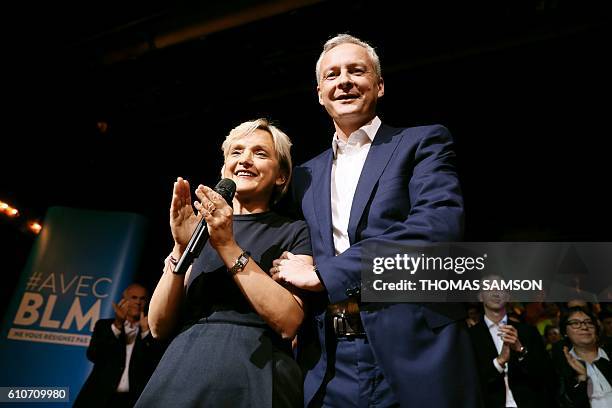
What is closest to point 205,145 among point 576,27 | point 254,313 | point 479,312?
point 479,312

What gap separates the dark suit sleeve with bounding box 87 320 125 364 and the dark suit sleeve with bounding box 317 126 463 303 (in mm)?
3128

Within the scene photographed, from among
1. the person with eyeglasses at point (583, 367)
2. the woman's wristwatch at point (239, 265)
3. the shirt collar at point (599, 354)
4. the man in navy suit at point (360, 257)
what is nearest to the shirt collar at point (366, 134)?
the man in navy suit at point (360, 257)

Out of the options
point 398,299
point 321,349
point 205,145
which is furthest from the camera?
point 205,145

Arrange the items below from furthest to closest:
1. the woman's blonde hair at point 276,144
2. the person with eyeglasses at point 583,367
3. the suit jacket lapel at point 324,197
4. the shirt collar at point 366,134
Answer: the person with eyeglasses at point 583,367
the woman's blonde hair at point 276,144
the shirt collar at point 366,134
the suit jacket lapel at point 324,197

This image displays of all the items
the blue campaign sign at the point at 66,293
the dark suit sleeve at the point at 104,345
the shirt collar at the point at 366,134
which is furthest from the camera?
the blue campaign sign at the point at 66,293

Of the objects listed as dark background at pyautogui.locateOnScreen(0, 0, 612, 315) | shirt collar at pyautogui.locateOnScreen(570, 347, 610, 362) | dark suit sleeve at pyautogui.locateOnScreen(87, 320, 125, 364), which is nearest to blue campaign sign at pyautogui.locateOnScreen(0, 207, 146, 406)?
dark suit sleeve at pyautogui.locateOnScreen(87, 320, 125, 364)

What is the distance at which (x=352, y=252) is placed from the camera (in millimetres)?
1154

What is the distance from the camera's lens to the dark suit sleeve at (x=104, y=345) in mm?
3754

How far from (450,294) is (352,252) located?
0.87 feet

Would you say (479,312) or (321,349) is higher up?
(479,312)

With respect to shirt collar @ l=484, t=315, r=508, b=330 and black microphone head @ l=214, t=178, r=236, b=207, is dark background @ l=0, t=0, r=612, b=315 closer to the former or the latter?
shirt collar @ l=484, t=315, r=508, b=330

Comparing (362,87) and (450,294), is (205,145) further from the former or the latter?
(450,294)

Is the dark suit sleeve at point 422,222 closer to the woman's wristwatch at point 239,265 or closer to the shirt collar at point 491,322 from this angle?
the woman's wristwatch at point 239,265

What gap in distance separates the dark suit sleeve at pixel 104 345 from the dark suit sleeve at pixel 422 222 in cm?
313
